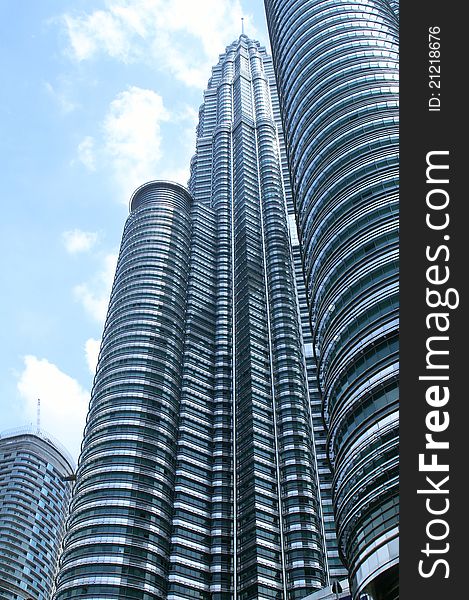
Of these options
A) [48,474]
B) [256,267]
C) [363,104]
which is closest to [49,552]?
[48,474]

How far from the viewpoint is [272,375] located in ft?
416

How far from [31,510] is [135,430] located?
68.1 metres

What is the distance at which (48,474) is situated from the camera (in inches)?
6678

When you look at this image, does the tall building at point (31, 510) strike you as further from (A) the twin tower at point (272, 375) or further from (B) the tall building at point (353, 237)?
(B) the tall building at point (353, 237)

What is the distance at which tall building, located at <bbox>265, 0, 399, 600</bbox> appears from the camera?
48031 millimetres

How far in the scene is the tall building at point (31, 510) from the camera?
14288 cm

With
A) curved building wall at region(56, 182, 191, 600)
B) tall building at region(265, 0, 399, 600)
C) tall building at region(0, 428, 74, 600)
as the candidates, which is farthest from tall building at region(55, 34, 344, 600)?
tall building at region(265, 0, 399, 600)

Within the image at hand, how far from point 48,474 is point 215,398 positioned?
68.0m

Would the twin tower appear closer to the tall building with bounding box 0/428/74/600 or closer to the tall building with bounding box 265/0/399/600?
the tall building with bounding box 265/0/399/600

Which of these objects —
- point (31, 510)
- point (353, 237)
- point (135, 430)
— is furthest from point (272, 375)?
point (31, 510)

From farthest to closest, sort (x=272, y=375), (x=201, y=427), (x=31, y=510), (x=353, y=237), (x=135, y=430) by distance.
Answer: (x=31, y=510)
(x=272, y=375)
(x=201, y=427)
(x=135, y=430)
(x=353, y=237)

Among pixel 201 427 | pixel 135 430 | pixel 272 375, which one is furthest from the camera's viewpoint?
pixel 272 375

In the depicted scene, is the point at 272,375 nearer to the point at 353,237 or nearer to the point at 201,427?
the point at 201,427

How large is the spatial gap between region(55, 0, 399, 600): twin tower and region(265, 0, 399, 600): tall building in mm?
215
